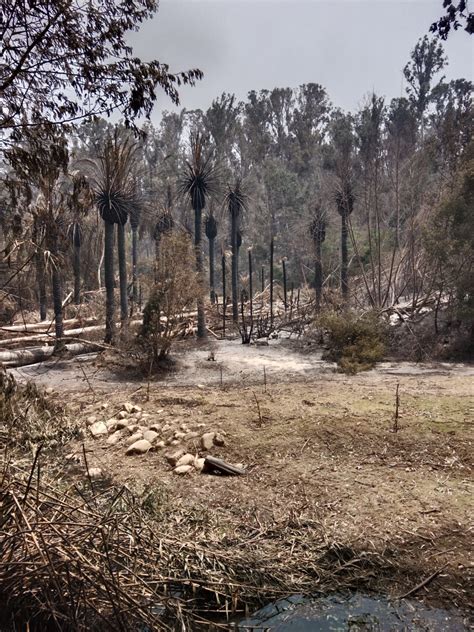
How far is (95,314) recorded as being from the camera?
20906mm

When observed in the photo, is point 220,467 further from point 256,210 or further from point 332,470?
point 256,210

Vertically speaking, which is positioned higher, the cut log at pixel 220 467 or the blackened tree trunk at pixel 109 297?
the blackened tree trunk at pixel 109 297

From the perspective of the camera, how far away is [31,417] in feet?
24.4

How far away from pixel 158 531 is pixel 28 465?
1.92m

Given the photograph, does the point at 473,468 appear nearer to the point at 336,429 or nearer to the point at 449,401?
the point at 336,429

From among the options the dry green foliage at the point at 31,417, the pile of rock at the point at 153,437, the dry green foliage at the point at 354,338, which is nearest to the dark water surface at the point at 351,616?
the pile of rock at the point at 153,437

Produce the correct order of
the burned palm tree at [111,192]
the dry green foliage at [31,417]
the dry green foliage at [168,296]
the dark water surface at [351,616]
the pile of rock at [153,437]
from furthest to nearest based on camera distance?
1. the burned palm tree at [111,192]
2. the dry green foliage at [168,296]
3. the dry green foliage at [31,417]
4. the pile of rock at [153,437]
5. the dark water surface at [351,616]

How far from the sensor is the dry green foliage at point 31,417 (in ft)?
22.5

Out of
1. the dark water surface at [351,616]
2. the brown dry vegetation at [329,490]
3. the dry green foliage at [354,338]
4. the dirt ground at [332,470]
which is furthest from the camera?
the dry green foliage at [354,338]

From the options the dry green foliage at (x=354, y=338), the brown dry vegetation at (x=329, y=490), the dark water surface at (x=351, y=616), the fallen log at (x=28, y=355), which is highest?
the dry green foliage at (x=354, y=338)

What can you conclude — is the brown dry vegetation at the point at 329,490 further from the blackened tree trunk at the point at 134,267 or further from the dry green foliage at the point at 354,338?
the blackened tree trunk at the point at 134,267

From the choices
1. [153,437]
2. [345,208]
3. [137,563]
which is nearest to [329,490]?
[137,563]

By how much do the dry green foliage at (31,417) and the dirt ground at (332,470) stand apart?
370 millimetres

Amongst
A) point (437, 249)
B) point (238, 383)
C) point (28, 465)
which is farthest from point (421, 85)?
point (28, 465)
